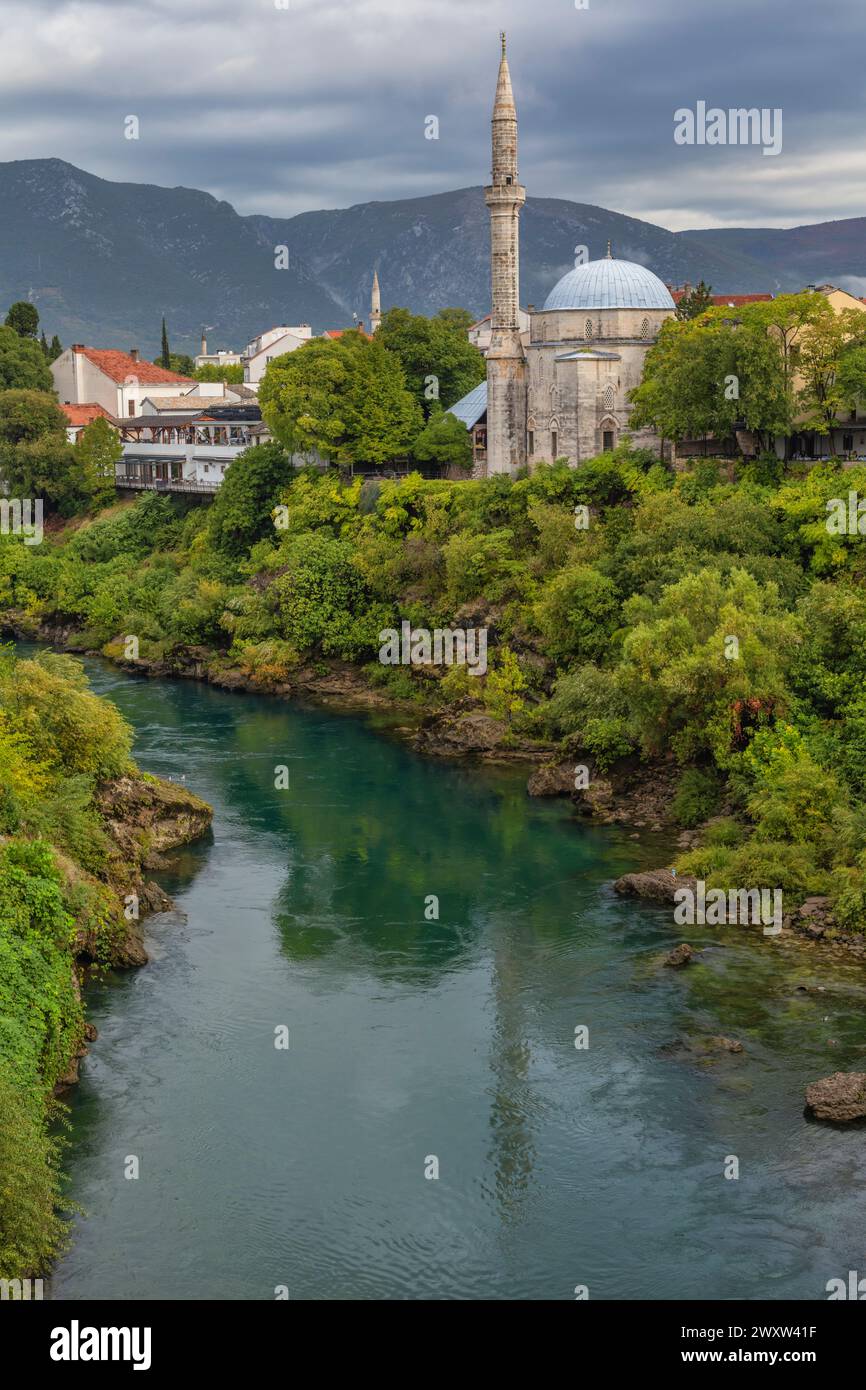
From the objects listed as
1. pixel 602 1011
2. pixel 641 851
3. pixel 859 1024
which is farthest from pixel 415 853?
pixel 859 1024

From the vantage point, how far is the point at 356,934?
39.4m

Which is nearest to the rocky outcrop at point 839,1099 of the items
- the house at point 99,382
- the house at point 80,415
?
the house at point 80,415

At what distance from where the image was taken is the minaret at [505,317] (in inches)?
2751

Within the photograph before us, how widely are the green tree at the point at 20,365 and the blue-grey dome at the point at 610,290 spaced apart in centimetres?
4321

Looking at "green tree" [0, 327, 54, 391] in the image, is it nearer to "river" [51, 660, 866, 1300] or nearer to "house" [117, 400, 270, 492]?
"house" [117, 400, 270, 492]

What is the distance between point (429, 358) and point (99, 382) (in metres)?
41.1

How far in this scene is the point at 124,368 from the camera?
116m

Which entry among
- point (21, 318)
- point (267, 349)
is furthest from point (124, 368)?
point (267, 349)

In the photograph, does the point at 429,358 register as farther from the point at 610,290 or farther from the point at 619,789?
the point at 619,789

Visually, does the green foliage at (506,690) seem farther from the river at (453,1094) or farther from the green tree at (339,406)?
the green tree at (339,406)

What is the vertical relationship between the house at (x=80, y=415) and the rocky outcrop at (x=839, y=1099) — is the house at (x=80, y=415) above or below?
above
